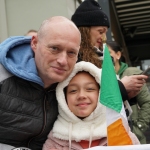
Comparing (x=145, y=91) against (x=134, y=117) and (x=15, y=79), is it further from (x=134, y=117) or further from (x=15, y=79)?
(x=15, y=79)

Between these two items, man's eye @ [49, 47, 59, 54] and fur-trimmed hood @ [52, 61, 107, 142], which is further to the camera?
fur-trimmed hood @ [52, 61, 107, 142]

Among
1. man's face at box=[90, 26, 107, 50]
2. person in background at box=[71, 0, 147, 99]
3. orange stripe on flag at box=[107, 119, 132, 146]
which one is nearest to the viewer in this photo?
orange stripe on flag at box=[107, 119, 132, 146]

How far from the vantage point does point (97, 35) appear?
87.3 inches

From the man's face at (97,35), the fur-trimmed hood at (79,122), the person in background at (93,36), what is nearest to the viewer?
the fur-trimmed hood at (79,122)

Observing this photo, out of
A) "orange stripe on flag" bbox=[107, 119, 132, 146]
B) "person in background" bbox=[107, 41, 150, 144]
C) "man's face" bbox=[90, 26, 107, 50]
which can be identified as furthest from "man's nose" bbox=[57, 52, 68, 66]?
"person in background" bbox=[107, 41, 150, 144]

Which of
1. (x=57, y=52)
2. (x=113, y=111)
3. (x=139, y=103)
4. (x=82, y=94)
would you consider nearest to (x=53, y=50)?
(x=57, y=52)

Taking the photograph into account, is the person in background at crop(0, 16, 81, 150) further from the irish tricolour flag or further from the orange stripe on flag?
the orange stripe on flag

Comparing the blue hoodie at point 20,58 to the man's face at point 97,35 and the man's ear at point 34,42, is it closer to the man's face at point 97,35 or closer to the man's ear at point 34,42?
the man's ear at point 34,42

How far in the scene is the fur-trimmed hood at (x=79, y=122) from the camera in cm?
177

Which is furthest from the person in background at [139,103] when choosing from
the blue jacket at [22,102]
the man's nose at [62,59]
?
the man's nose at [62,59]

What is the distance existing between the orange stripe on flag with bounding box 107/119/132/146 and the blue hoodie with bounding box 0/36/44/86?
1.51 feet

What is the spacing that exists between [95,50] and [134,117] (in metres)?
1.58

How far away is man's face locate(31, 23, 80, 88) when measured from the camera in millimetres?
1651

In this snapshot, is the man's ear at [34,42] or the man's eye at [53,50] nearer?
the man's eye at [53,50]
